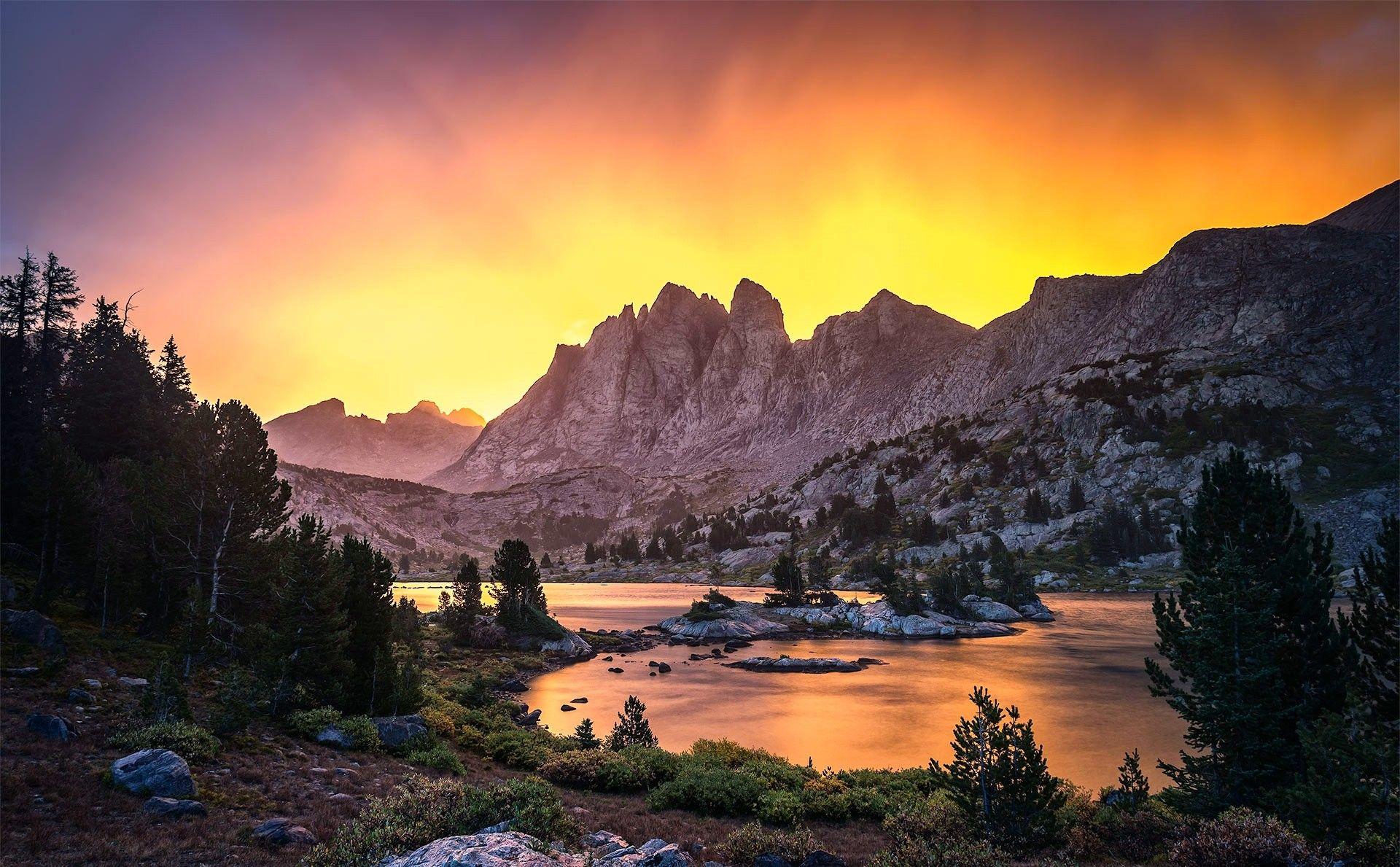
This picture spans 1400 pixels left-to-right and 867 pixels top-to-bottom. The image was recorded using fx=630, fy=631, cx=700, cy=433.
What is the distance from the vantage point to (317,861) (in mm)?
15234

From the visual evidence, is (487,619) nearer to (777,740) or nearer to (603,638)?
(603,638)

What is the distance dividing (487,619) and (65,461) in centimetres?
5699

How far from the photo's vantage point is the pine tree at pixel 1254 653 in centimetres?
2239

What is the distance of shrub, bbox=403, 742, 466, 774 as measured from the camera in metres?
31.7

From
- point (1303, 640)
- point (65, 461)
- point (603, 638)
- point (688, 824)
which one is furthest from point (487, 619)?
point (1303, 640)

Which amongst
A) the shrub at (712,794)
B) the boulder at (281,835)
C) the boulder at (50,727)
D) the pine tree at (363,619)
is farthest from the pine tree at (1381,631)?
the pine tree at (363,619)

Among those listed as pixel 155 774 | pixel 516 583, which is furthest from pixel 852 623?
pixel 155 774

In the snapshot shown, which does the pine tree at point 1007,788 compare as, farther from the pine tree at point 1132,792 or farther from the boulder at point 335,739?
the boulder at point 335,739

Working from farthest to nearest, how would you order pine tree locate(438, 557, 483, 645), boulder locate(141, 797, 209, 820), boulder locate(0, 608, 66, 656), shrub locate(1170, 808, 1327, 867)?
pine tree locate(438, 557, 483, 645)
boulder locate(0, 608, 66, 656)
boulder locate(141, 797, 209, 820)
shrub locate(1170, 808, 1327, 867)

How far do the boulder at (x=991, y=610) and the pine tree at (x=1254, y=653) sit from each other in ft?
312

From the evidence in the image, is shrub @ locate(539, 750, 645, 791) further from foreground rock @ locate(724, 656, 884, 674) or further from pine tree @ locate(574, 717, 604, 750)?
foreground rock @ locate(724, 656, 884, 674)

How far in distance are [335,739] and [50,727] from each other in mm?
11339

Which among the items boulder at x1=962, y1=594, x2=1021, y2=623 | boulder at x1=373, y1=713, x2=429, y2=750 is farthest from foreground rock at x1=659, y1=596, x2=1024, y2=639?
boulder at x1=373, y1=713, x2=429, y2=750

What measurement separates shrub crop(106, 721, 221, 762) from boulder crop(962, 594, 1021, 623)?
113768 mm
